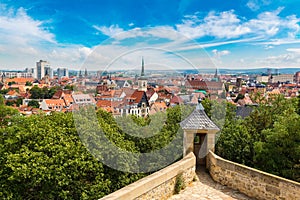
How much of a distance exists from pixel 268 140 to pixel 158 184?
5026mm

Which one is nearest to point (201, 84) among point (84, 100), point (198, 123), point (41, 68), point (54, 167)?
point (198, 123)

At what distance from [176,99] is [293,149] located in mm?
4030

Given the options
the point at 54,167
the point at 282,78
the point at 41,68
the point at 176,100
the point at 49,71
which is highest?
the point at 41,68

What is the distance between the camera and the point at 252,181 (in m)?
5.49

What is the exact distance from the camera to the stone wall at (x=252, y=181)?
4922 millimetres

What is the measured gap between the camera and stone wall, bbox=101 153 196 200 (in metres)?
4.23

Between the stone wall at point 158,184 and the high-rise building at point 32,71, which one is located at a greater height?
the high-rise building at point 32,71

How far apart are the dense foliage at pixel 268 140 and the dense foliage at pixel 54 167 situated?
160 inches

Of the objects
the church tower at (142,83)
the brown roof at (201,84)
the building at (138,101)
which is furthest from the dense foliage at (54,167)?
the brown roof at (201,84)

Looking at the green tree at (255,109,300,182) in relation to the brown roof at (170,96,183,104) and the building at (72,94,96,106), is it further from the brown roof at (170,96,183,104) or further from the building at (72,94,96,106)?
the building at (72,94,96,106)

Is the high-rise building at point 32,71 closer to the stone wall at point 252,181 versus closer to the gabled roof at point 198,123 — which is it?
the gabled roof at point 198,123

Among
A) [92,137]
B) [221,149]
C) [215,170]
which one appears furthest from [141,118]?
[215,170]

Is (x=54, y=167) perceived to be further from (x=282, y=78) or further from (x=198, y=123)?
(x=282, y=78)

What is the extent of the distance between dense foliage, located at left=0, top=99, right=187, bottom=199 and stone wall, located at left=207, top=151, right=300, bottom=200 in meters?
3.16
